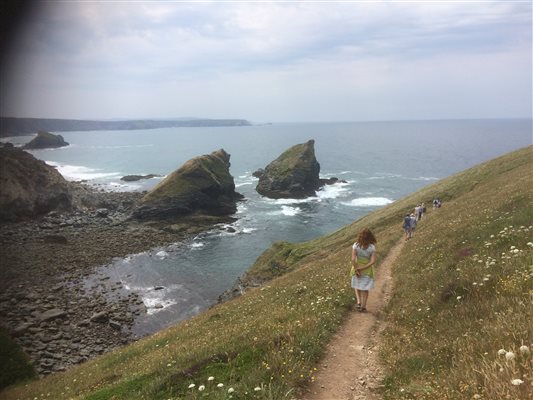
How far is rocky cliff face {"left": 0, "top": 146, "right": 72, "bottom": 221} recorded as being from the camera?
82875 millimetres

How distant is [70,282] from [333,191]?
3263 inches

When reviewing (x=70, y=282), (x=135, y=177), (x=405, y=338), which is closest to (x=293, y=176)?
(x=135, y=177)

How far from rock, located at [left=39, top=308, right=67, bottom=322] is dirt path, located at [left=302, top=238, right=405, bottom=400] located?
42887 mm

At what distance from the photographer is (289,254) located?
51344mm

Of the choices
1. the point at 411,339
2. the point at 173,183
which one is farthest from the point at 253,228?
the point at 411,339

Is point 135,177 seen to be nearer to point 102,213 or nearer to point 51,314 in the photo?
point 102,213

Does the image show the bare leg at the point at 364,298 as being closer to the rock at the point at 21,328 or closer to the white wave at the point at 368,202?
the rock at the point at 21,328

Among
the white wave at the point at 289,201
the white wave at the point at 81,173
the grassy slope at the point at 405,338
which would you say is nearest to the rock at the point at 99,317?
the grassy slope at the point at 405,338

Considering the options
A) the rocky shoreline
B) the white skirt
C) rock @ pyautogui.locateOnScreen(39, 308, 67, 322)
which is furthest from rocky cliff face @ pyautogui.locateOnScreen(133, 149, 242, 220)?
the white skirt

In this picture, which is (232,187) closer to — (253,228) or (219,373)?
(253,228)

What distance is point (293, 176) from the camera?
377 feet

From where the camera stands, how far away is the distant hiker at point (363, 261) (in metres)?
14.2

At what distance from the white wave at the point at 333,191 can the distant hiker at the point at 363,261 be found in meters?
95.4

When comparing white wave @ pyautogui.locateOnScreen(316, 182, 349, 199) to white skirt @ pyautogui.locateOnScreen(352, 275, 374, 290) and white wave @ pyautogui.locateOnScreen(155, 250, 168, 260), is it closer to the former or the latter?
white wave @ pyautogui.locateOnScreen(155, 250, 168, 260)
